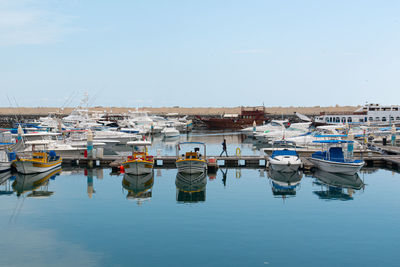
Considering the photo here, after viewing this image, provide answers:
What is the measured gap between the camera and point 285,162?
38.0m

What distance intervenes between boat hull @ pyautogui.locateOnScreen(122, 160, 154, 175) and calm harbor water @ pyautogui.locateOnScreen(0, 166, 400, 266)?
0.84 meters

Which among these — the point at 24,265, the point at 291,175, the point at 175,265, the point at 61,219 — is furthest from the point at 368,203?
the point at 24,265

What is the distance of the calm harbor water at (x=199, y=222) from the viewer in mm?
18281

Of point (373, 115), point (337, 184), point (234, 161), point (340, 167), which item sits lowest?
point (337, 184)

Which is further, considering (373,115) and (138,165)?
(373,115)

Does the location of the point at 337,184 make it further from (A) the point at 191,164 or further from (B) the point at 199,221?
(B) the point at 199,221

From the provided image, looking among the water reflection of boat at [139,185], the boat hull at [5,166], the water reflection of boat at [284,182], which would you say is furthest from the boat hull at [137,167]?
the boat hull at [5,166]

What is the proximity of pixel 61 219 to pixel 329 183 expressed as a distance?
22.2 meters

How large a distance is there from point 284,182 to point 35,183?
21.3 meters

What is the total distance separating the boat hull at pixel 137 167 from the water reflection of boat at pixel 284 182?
36.5 ft

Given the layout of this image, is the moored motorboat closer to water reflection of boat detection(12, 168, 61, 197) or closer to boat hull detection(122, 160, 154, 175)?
water reflection of boat detection(12, 168, 61, 197)

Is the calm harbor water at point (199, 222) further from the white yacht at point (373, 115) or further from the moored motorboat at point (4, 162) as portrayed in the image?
the white yacht at point (373, 115)

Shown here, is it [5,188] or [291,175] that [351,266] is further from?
[5,188]

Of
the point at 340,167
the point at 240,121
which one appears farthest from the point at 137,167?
the point at 240,121
